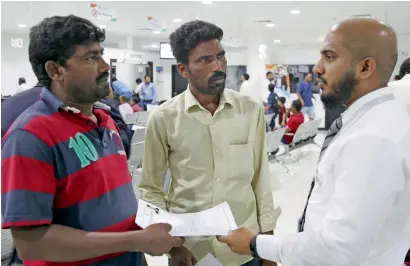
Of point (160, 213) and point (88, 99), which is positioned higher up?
point (88, 99)

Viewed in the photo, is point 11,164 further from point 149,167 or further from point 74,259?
point 149,167

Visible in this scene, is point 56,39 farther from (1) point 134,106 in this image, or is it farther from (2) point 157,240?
(1) point 134,106

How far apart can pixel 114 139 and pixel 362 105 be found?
790 mm

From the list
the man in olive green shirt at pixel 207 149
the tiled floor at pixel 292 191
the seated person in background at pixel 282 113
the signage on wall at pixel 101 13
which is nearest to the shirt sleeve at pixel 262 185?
the man in olive green shirt at pixel 207 149

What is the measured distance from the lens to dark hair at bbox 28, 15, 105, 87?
1247mm

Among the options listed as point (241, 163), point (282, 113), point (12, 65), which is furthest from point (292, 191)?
point (12, 65)

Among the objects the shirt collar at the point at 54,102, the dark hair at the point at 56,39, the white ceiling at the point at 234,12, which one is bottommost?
the shirt collar at the point at 54,102

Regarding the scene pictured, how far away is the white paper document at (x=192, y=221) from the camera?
131 centimetres

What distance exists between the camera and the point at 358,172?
3.38 feet

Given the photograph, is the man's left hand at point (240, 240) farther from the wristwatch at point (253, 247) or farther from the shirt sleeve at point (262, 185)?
the shirt sleeve at point (262, 185)

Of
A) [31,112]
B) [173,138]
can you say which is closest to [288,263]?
[173,138]

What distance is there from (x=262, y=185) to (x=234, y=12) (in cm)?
988

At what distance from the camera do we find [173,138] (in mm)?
1700

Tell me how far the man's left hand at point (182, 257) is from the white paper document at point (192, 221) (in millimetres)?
203
